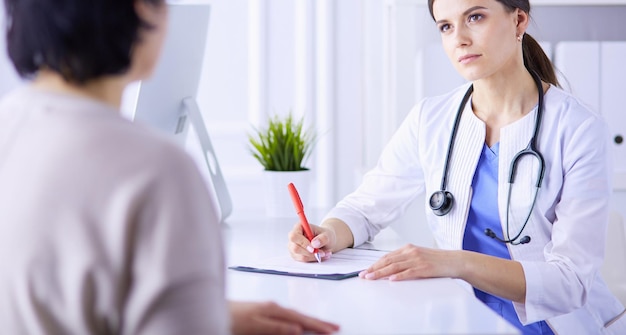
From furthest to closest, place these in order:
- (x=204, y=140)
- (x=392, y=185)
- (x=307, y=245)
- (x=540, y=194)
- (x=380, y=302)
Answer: (x=204, y=140), (x=392, y=185), (x=540, y=194), (x=307, y=245), (x=380, y=302)

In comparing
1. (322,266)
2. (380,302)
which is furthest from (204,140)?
(380,302)

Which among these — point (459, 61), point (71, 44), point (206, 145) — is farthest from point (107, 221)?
point (206, 145)

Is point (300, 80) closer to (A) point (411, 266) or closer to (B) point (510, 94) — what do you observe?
(B) point (510, 94)

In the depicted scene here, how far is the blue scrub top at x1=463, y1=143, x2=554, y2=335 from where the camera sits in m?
1.54

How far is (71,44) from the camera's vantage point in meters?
0.66

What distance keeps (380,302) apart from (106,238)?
0.51m

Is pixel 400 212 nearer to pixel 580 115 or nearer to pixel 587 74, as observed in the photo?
pixel 580 115

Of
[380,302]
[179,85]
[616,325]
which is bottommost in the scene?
[616,325]

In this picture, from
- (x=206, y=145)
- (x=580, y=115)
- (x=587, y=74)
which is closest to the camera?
(x=580, y=115)

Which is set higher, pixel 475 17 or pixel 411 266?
pixel 475 17

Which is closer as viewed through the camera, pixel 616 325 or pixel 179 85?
pixel 616 325

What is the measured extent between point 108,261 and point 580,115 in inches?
44.0

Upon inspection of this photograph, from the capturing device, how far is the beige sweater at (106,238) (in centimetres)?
61

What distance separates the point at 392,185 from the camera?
5.61 feet
